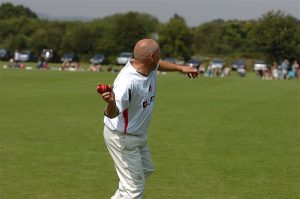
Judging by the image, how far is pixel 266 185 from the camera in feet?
33.0

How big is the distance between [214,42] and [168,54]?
1133cm

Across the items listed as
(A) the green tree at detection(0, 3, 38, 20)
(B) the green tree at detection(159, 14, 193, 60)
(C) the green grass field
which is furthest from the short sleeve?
(A) the green tree at detection(0, 3, 38, 20)

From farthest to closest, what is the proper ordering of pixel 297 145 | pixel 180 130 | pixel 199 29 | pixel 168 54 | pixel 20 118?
pixel 199 29
pixel 168 54
pixel 20 118
pixel 180 130
pixel 297 145

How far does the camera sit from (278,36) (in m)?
86.8

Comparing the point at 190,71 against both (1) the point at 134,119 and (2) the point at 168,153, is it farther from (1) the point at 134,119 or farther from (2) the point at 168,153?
(2) the point at 168,153

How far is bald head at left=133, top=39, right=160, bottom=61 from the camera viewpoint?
21.9ft

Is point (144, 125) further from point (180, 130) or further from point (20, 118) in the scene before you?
point (20, 118)

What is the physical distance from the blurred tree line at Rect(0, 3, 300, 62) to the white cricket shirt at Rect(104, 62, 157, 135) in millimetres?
81091

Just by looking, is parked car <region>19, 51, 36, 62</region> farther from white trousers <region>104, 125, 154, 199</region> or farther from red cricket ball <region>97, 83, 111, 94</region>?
red cricket ball <region>97, 83, 111, 94</region>

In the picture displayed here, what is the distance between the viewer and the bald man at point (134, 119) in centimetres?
666

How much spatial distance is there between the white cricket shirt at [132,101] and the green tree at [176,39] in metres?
87.2

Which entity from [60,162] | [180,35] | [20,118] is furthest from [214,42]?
[60,162]

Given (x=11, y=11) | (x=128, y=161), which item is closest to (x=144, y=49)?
(x=128, y=161)

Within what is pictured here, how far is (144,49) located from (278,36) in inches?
3253
